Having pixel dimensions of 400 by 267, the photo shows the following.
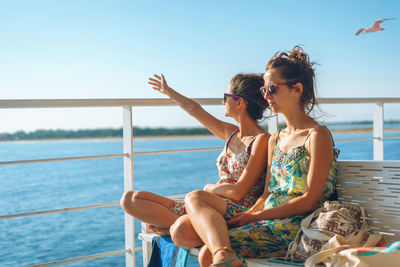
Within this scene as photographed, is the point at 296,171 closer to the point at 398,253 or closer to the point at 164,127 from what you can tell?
the point at 398,253

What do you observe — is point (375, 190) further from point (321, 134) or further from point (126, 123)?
point (126, 123)

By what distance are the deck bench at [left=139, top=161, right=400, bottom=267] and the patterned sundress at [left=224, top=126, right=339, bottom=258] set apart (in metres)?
0.08

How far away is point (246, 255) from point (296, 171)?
17.3 inches

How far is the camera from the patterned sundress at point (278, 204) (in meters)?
2.05

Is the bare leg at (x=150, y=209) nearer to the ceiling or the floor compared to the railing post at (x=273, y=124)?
nearer to the floor

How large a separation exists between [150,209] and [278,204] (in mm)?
647

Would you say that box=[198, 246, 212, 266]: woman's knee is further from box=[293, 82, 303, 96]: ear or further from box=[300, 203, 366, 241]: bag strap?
box=[293, 82, 303, 96]: ear

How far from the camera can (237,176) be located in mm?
2564

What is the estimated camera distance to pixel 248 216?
7.11 ft

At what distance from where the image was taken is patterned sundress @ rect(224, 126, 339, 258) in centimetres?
Result: 205

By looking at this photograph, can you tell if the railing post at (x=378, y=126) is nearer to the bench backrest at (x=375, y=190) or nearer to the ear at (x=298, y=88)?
the bench backrest at (x=375, y=190)

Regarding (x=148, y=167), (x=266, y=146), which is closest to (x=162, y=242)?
(x=266, y=146)

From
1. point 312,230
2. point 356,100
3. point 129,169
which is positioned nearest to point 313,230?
point 312,230

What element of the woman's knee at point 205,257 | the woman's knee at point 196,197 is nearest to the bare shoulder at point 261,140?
the woman's knee at point 196,197
